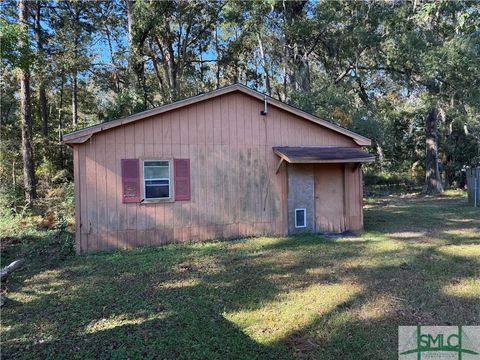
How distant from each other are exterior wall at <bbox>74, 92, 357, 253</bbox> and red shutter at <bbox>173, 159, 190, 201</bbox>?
0.14 m

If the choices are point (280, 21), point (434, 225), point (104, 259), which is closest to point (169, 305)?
point (104, 259)

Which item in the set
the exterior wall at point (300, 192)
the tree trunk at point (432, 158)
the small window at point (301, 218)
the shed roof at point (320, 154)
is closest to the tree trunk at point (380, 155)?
the tree trunk at point (432, 158)

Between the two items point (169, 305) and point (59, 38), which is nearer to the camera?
point (169, 305)

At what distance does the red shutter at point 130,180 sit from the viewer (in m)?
7.52

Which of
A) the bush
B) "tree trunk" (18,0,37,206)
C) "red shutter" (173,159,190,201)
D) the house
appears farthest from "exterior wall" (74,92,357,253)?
"tree trunk" (18,0,37,206)

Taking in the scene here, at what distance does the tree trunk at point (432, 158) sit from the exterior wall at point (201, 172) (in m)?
14.2

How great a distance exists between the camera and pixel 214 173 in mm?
8258

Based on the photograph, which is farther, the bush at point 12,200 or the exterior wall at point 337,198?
the bush at point 12,200

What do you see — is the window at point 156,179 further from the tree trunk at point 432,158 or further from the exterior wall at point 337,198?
the tree trunk at point 432,158

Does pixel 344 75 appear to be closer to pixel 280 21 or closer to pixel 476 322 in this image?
pixel 280 21

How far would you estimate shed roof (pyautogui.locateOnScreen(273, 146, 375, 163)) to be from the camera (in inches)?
319

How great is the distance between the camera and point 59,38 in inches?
619

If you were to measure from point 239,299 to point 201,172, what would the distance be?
13.6ft

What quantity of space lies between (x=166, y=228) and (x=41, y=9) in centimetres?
1588
